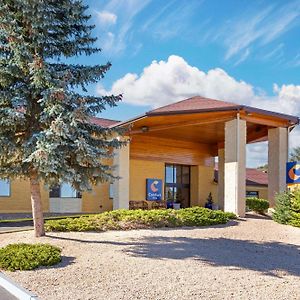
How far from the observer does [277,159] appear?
19.7 metres

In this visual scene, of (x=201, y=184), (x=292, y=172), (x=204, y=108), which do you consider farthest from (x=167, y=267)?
(x=201, y=184)

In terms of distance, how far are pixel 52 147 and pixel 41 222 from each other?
11.0ft

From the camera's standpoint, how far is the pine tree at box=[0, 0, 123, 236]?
9.74m

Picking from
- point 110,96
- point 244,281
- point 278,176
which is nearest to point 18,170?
point 110,96

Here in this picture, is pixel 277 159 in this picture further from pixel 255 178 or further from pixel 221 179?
pixel 255 178

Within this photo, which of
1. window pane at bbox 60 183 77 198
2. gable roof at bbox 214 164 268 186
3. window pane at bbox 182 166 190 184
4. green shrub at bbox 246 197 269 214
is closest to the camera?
green shrub at bbox 246 197 269 214

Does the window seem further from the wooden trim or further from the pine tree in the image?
the wooden trim

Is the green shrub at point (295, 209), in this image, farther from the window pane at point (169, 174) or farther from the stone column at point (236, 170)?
the window pane at point (169, 174)

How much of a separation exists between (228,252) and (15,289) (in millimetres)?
5695

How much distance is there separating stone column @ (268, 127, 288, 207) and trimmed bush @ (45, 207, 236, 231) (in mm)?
5048

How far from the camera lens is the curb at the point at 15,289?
632 cm

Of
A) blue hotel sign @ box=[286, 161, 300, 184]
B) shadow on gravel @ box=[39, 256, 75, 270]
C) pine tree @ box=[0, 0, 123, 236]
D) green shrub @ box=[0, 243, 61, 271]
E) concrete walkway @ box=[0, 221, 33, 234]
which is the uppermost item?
pine tree @ box=[0, 0, 123, 236]

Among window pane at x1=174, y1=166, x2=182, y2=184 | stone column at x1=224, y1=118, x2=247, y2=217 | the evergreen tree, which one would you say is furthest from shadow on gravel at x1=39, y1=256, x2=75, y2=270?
the evergreen tree

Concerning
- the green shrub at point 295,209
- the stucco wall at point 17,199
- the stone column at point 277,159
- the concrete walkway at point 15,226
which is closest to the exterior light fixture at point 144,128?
the stucco wall at point 17,199
